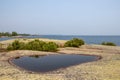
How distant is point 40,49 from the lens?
39.4 m

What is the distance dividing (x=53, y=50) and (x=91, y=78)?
2349cm

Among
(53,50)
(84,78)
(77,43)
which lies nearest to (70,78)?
(84,78)

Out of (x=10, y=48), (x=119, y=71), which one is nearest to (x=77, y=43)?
(x=10, y=48)

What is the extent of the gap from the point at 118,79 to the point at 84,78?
2590 mm

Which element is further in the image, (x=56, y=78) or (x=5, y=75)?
(x=5, y=75)

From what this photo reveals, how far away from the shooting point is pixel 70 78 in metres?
16.2

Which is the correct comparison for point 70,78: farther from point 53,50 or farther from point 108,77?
point 53,50

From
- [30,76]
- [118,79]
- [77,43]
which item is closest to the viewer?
[118,79]

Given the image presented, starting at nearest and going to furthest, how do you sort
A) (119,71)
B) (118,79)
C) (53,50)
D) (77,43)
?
1. (118,79)
2. (119,71)
3. (53,50)
4. (77,43)

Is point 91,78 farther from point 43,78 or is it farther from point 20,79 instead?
point 20,79

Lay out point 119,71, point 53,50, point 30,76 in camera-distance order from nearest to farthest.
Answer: point 30,76 → point 119,71 → point 53,50

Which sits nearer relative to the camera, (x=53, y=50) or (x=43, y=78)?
(x=43, y=78)

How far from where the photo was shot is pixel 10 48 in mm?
41094

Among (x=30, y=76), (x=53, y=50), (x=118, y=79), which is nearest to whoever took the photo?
(x=118, y=79)
